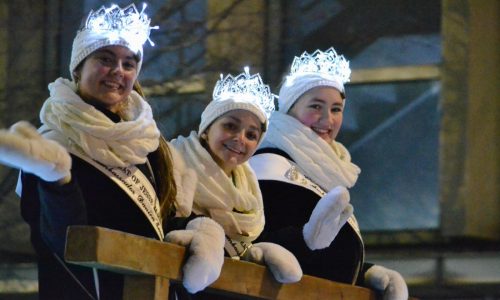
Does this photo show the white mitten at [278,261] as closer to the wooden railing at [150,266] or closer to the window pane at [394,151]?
the wooden railing at [150,266]

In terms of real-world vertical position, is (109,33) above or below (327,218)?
above

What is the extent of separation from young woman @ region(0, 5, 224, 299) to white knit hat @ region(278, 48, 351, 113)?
3.44ft

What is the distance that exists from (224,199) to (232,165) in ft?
0.47

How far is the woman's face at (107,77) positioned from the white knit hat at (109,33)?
0.02m

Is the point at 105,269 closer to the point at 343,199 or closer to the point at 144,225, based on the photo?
the point at 144,225

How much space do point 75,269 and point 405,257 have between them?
4958 millimetres

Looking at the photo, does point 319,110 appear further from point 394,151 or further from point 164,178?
point 394,151

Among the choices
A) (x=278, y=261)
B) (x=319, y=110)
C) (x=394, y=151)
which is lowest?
(x=278, y=261)

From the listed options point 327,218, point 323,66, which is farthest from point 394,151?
point 327,218

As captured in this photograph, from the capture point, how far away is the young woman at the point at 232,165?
5.91m

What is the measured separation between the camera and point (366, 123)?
10.4 metres

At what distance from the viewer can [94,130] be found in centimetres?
525

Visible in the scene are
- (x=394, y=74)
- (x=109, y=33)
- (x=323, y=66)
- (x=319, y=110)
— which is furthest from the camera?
(x=394, y=74)

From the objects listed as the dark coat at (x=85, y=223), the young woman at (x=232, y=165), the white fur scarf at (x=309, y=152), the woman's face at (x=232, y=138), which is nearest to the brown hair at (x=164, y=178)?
the dark coat at (x=85, y=223)
